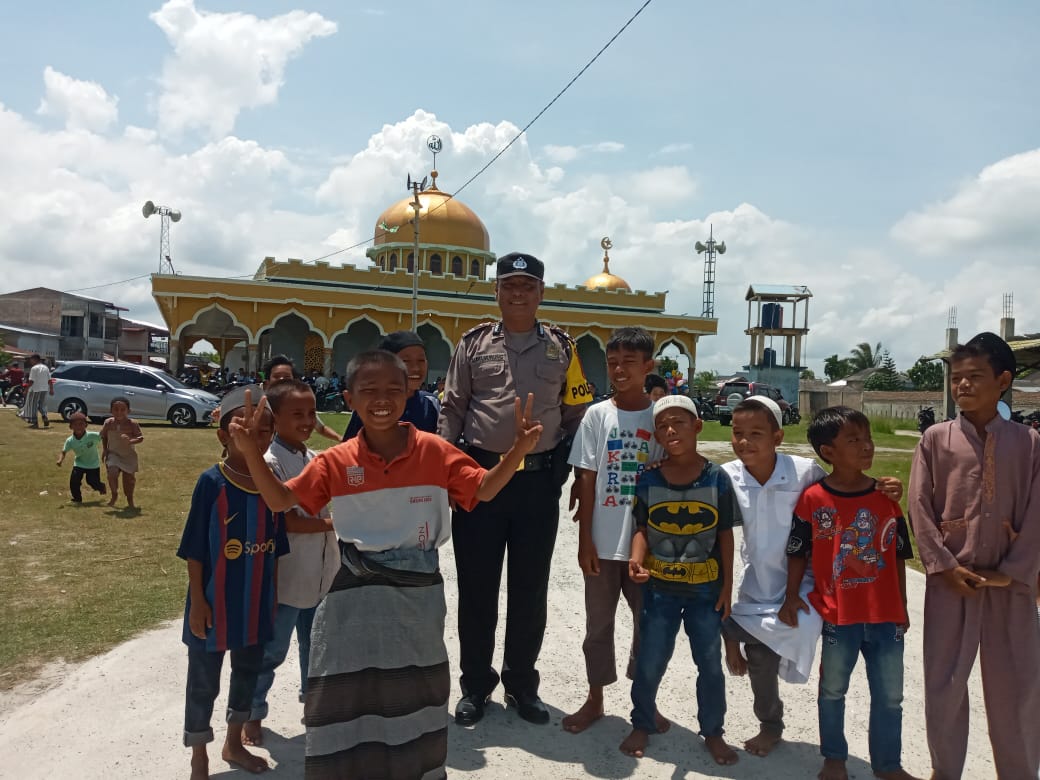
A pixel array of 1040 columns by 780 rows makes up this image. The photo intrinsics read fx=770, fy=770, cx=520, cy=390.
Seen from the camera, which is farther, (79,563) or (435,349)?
(435,349)

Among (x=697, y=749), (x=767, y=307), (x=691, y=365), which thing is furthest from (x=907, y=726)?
(x=767, y=307)

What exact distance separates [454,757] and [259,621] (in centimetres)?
90

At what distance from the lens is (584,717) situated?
3176mm

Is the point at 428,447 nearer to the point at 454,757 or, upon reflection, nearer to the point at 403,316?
the point at 454,757

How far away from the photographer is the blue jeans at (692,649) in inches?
117

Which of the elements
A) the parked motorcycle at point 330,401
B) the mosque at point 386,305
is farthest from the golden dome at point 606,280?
the parked motorcycle at point 330,401

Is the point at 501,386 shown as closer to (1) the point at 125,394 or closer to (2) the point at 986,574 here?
(2) the point at 986,574

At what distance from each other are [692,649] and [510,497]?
0.95 m

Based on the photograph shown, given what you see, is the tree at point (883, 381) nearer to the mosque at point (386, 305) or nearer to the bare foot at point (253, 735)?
the mosque at point (386, 305)

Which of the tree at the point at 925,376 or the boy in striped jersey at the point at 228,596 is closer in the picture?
the boy in striped jersey at the point at 228,596

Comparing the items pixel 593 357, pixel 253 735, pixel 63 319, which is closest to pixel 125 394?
pixel 253 735

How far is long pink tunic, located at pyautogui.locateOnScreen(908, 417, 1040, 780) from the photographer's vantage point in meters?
2.67

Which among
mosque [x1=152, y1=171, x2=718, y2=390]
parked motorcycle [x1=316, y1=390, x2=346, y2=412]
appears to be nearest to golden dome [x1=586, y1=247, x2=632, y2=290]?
mosque [x1=152, y1=171, x2=718, y2=390]

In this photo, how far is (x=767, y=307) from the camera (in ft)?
118
